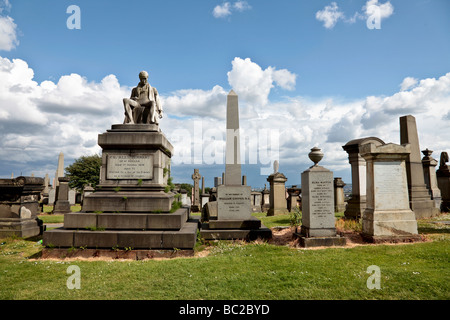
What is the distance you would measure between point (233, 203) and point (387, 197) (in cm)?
428

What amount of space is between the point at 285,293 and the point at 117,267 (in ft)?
10.5

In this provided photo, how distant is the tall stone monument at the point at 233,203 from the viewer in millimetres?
7047

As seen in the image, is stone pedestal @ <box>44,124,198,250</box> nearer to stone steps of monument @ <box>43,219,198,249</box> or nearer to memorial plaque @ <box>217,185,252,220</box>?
stone steps of monument @ <box>43,219,198,249</box>

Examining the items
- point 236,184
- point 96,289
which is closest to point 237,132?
point 236,184

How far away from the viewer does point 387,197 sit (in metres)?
6.98

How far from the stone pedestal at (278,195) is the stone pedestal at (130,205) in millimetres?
9671

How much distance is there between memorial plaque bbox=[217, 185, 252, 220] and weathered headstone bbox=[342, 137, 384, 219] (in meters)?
6.19

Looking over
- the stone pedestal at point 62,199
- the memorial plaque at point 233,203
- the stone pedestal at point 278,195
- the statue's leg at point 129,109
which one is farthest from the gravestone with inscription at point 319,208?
the stone pedestal at point 62,199

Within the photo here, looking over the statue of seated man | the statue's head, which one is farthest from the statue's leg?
the statue's head

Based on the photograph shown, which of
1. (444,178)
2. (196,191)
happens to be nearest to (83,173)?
(196,191)

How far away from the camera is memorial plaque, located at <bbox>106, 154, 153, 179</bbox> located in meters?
6.88

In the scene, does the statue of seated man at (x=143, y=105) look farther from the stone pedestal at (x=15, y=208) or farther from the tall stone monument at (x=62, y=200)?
the tall stone monument at (x=62, y=200)

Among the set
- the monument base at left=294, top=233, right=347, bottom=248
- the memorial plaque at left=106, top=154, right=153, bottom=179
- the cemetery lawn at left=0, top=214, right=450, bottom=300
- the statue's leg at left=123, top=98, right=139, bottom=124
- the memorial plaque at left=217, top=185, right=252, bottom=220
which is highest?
the statue's leg at left=123, top=98, right=139, bottom=124

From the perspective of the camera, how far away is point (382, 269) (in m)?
4.45
